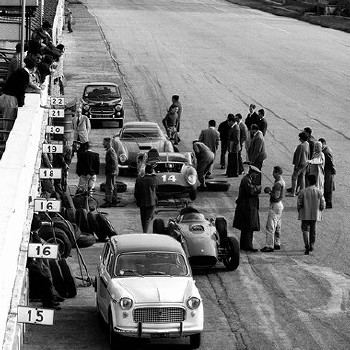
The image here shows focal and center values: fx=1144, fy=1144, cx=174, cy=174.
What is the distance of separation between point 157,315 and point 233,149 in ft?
45.0

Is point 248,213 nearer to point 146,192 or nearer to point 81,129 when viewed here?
point 146,192

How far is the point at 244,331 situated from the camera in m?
16.8

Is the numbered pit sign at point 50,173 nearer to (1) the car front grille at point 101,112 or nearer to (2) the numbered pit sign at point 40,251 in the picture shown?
(2) the numbered pit sign at point 40,251

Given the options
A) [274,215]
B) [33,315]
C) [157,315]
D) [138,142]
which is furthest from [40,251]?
[138,142]

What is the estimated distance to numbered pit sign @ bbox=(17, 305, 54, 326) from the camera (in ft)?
36.4

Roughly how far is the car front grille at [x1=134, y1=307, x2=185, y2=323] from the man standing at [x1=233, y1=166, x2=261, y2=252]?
19.6 ft

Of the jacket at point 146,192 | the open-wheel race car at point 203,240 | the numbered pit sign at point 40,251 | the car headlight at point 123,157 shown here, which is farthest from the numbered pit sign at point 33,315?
the car headlight at point 123,157

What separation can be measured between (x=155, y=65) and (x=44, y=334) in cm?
3868

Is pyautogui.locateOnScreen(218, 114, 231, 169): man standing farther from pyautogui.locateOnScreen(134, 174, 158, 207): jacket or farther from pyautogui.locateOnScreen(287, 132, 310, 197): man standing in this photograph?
pyautogui.locateOnScreen(134, 174, 158, 207): jacket

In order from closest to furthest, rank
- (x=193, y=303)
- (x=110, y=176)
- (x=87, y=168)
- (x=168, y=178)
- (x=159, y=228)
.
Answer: (x=193, y=303) → (x=159, y=228) → (x=87, y=168) → (x=110, y=176) → (x=168, y=178)

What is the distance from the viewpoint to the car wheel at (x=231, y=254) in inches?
776

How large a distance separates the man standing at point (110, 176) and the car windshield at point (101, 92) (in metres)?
12.0

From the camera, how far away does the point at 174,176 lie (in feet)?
83.7

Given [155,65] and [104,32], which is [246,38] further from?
[155,65]
